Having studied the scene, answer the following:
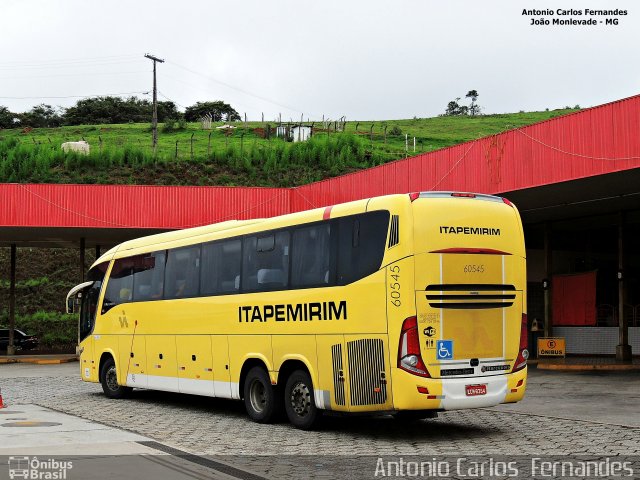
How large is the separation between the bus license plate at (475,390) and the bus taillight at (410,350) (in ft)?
2.24

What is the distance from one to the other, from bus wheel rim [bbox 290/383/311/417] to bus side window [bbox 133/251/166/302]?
16.9ft

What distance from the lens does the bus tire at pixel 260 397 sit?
1441cm

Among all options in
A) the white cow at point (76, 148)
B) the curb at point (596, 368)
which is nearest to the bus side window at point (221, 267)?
the curb at point (596, 368)

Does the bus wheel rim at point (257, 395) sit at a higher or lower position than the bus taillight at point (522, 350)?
lower

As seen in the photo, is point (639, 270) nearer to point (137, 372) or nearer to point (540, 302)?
point (540, 302)

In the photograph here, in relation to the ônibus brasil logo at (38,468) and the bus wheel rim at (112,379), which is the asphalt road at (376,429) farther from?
→ the ônibus brasil logo at (38,468)

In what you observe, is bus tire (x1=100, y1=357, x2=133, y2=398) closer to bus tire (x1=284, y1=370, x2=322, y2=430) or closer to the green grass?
bus tire (x1=284, y1=370, x2=322, y2=430)

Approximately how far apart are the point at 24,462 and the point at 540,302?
84.9 feet

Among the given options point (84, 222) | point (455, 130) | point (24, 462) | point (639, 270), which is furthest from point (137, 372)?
point (455, 130)

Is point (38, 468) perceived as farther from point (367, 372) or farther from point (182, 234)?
point (182, 234)

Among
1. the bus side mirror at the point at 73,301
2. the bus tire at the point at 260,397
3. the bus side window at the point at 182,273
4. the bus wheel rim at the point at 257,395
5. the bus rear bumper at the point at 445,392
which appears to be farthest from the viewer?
the bus side mirror at the point at 73,301

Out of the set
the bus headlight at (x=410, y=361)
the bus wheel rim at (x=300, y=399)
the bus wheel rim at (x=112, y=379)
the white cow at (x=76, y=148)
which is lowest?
the bus wheel rim at (x=112, y=379)

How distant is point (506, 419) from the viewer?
47.6ft

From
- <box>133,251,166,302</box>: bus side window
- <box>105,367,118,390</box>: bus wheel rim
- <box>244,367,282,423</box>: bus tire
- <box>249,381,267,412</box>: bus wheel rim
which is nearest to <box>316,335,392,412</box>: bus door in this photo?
<box>244,367,282,423</box>: bus tire
